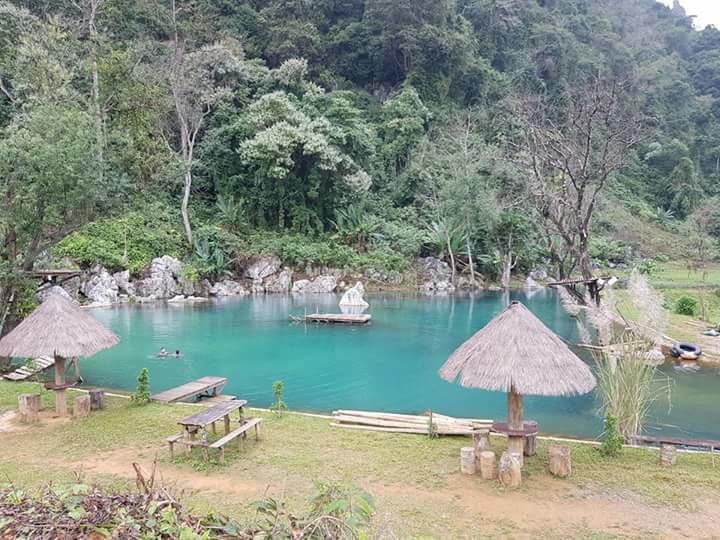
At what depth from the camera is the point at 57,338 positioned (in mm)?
7879

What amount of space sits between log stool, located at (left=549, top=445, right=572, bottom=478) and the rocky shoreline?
63.0 ft

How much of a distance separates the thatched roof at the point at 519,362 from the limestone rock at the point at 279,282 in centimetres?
2083

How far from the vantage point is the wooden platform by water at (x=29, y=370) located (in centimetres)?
1033

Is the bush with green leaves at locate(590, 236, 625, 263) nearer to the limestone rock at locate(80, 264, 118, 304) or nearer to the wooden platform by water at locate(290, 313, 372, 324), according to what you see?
the wooden platform by water at locate(290, 313, 372, 324)

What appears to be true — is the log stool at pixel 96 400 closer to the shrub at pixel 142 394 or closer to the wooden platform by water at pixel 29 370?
the shrub at pixel 142 394

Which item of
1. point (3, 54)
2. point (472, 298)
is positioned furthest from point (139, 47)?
point (472, 298)

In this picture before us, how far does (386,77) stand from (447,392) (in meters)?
32.7

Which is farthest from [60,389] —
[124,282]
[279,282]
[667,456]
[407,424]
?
[279,282]

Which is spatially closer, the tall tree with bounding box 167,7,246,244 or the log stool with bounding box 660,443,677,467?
the log stool with bounding box 660,443,677,467

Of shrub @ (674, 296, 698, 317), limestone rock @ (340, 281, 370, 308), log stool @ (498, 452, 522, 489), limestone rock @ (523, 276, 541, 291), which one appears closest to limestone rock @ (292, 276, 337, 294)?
limestone rock @ (340, 281, 370, 308)

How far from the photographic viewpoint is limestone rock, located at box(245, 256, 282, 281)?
2648 cm

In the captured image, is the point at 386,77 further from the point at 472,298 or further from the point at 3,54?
the point at 3,54

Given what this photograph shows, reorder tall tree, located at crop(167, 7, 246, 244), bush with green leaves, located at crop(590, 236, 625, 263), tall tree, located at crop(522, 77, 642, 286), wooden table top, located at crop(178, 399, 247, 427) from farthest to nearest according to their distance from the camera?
bush with green leaves, located at crop(590, 236, 625, 263), tall tree, located at crop(167, 7, 246, 244), tall tree, located at crop(522, 77, 642, 286), wooden table top, located at crop(178, 399, 247, 427)

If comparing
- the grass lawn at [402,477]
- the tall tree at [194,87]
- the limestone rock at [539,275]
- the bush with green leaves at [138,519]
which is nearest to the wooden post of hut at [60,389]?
the grass lawn at [402,477]
